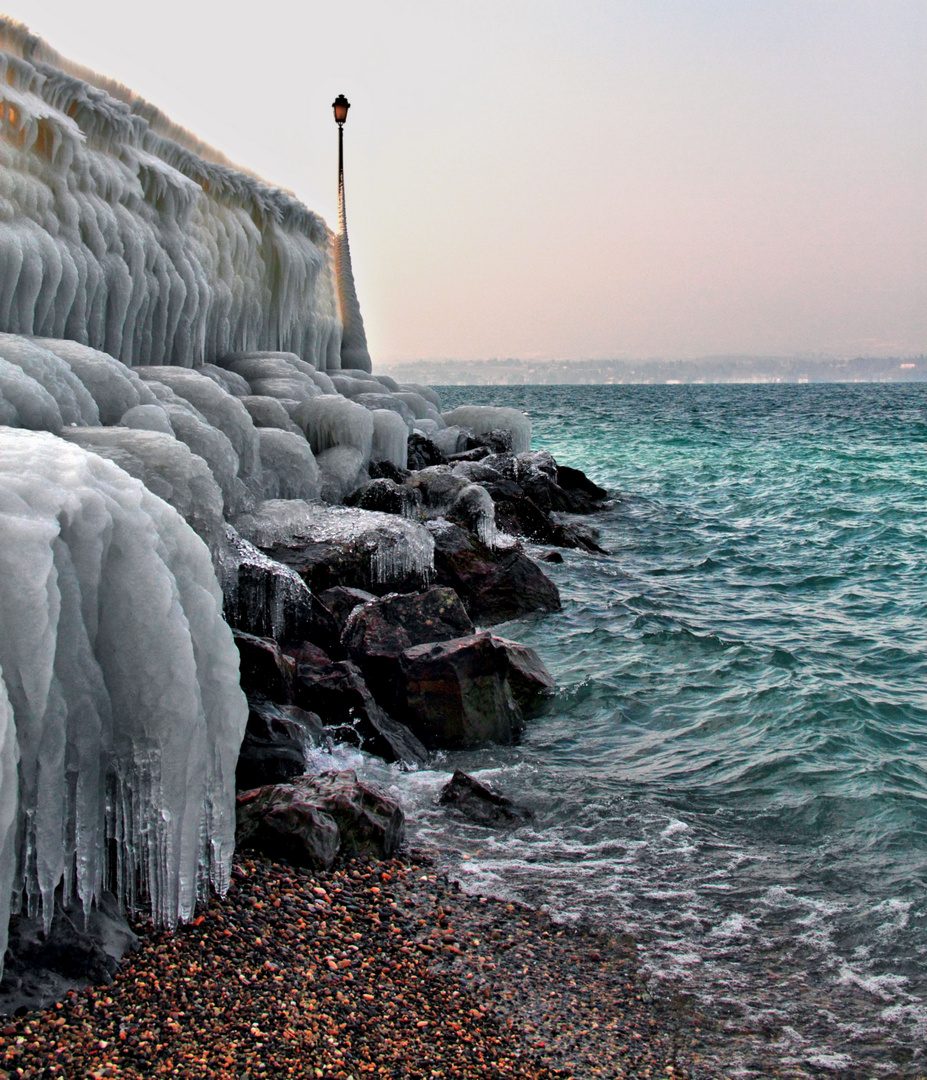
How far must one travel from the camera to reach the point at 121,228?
11320mm

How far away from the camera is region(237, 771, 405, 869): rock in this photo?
4.66 m

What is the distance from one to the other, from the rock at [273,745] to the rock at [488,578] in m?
4.57

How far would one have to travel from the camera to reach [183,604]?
4.20 m

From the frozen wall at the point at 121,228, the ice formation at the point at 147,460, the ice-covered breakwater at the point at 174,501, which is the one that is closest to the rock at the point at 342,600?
the ice-covered breakwater at the point at 174,501

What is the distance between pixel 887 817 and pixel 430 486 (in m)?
8.16

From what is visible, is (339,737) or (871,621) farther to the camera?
(871,621)

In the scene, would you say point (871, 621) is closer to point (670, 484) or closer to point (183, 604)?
point (183, 604)

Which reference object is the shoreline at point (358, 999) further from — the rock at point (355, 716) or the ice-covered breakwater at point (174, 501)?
the rock at point (355, 716)

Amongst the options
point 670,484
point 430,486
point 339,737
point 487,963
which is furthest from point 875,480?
point 487,963

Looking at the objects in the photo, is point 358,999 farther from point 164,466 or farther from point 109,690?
point 164,466

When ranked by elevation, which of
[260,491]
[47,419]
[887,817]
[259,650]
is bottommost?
→ [887,817]

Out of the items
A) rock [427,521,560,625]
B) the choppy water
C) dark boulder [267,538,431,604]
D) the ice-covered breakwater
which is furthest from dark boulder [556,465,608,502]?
dark boulder [267,538,431,604]

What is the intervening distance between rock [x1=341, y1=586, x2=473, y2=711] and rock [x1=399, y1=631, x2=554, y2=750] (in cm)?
25

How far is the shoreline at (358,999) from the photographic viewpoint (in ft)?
10.5
